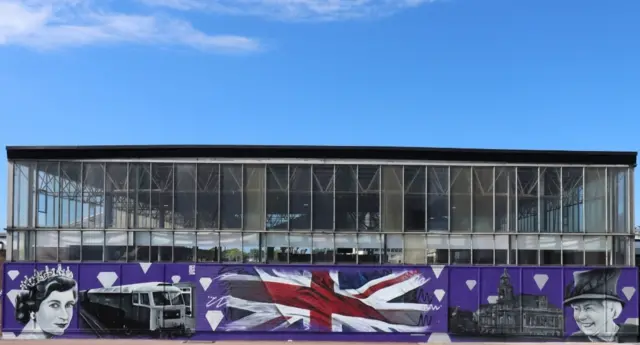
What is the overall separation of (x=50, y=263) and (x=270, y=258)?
8500 mm

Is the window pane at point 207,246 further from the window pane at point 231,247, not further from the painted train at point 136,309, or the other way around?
the painted train at point 136,309

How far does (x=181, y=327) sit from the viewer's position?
2366 centimetres

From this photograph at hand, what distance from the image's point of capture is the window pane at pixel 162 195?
955 inches

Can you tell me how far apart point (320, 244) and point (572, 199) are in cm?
1033

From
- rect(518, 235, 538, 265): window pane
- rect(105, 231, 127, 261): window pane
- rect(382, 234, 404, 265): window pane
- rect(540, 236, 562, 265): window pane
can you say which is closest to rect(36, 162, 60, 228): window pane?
rect(105, 231, 127, 261): window pane

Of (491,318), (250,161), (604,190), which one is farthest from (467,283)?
(250,161)

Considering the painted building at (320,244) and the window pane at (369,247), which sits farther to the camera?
the window pane at (369,247)

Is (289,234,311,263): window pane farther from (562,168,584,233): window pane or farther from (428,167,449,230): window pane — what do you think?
(562,168,584,233): window pane

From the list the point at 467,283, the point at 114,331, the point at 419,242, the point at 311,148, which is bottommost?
the point at 114,331

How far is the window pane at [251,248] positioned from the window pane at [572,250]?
477 inches

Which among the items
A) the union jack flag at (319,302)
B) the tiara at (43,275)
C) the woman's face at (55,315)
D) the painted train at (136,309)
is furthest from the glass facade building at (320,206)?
the woman's face at (55,315)

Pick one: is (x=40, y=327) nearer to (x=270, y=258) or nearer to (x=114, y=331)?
(x=114, y=331)

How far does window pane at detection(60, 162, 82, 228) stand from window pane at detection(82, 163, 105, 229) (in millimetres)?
193

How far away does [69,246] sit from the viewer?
24.1 meters
